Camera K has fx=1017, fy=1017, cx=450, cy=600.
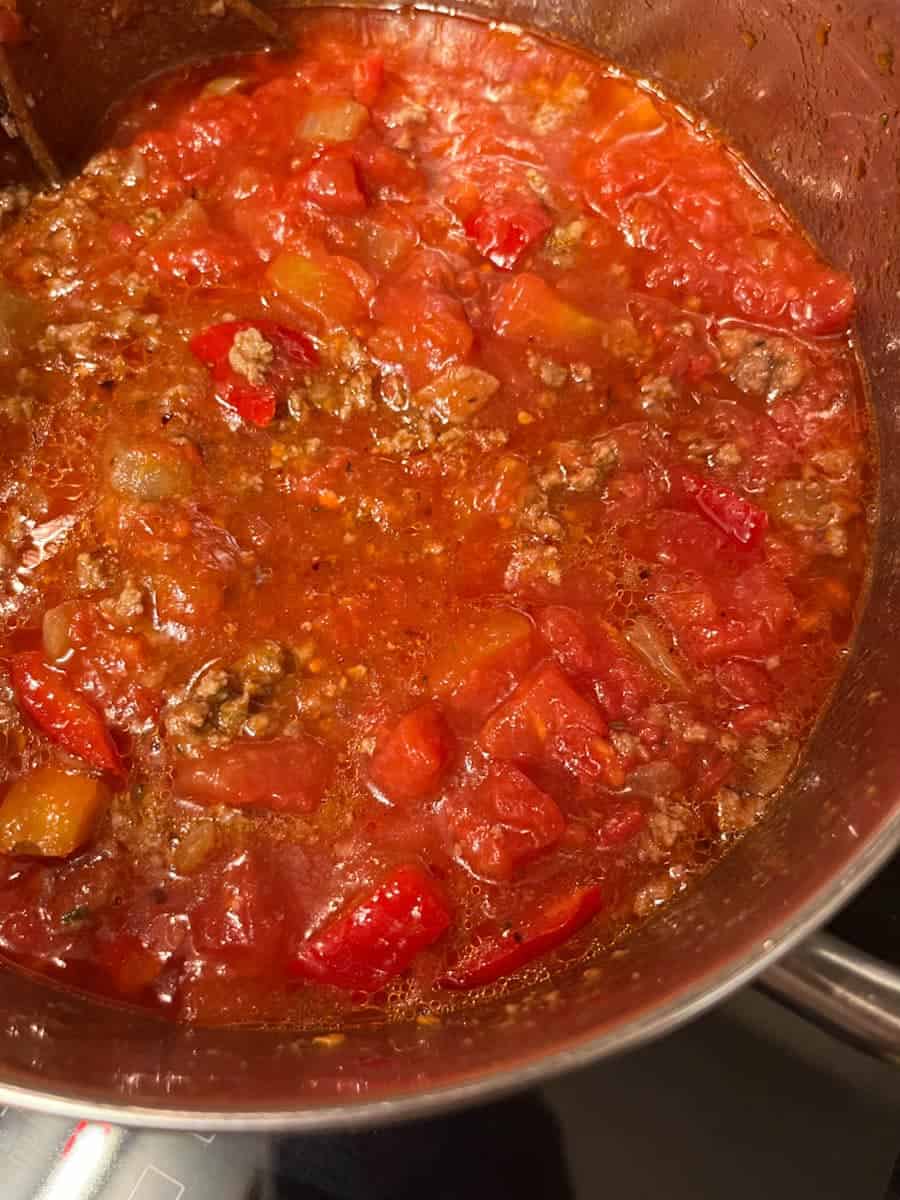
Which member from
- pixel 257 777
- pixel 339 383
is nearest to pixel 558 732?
pixel 257 777

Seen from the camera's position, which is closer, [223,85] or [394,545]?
[394,545]

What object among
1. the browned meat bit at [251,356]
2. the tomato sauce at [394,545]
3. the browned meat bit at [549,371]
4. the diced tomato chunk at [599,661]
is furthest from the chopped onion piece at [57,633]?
the browned meat bit at [549,371]

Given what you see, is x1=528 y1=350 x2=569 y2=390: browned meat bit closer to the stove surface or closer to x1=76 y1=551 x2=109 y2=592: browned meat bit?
x1=76 y1=551 x2=109 y2=592: browned meat bit

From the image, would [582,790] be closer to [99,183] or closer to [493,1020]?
[493,1020]

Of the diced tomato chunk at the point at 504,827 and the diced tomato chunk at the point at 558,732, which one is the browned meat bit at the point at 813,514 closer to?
the diced tomato chunk at the point at 558,732

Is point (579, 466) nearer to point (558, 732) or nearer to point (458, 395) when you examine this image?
point (458, 395)

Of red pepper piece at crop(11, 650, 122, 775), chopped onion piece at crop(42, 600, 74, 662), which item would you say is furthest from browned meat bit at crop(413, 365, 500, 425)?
red pepper piece at crop(11, 650, 122, 775)

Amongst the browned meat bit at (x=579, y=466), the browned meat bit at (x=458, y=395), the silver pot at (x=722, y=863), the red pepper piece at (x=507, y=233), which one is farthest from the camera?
the red pepper piece at (x=507, y=233)
